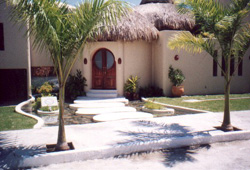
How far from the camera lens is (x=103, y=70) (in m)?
13.5

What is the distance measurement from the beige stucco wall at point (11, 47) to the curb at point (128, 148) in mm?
8192

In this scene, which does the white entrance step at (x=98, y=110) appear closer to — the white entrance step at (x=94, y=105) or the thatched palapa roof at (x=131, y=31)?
the white entrance step at (x=94, y=105)

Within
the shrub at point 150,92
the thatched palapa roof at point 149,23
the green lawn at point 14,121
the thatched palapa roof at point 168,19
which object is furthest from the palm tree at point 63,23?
the thatched palapa roof at point 168,19

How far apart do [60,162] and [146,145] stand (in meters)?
1.93

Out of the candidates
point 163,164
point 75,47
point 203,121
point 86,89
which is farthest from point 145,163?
point 86,89

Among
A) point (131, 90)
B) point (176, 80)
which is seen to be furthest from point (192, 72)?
point (131, 90)

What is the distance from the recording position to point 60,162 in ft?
16.1

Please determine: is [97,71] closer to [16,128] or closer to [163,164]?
[16,128]

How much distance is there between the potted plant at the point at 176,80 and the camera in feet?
43.1

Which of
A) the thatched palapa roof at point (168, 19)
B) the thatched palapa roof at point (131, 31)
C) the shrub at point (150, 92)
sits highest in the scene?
the thatched palapa roof at point (168, 19)

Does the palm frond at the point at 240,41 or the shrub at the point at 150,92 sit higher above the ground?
the palm frond at the point at 240,41

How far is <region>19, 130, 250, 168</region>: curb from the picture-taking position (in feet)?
15.7

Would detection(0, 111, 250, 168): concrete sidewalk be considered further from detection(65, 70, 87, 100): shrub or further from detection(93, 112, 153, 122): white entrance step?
detection(65, 70, 87, 100): shrub

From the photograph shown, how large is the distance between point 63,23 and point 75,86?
8.06 metres
